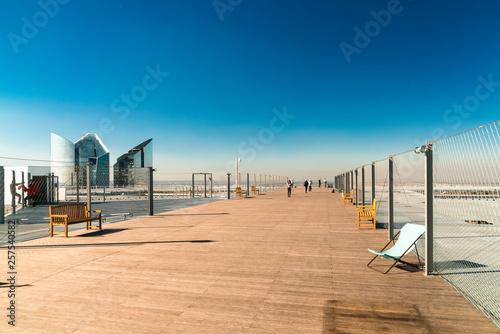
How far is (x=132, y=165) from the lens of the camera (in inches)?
3821

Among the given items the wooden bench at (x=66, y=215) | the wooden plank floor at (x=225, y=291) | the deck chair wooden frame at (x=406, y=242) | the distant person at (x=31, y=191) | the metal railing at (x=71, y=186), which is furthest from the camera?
the distant person at (x=31, y=191)

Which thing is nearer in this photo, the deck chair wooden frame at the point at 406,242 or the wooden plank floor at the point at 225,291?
the wooden plank floor at the point at 225,291

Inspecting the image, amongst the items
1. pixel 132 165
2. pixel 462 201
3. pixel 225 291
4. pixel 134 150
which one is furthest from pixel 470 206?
pixel 134 150

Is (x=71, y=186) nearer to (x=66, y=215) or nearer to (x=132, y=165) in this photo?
(x=66, y=215)

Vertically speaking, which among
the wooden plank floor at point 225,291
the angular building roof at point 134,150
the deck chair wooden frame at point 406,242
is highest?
the angular building roof at point 134,150

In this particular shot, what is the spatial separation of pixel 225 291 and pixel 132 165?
10040 cm

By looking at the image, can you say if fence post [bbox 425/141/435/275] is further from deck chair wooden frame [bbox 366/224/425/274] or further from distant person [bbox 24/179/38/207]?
distant person [bbox 24/179/38/207]

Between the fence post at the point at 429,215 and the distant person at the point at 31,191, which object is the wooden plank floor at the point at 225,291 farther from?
the distant person at the point at 31,191

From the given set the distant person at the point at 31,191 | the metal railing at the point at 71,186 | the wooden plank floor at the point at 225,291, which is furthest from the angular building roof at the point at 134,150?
the wooden plank floor at the point at 225,291

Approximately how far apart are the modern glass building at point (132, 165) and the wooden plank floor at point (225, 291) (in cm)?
693

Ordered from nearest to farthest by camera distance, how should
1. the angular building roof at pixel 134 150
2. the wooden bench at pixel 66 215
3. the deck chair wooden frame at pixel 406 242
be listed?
the deck chair wooden frame at pixel 406 242 → the wooden bench at pixel 66 215 → the angular building roof at pixel 134 150

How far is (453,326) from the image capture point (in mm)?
2666

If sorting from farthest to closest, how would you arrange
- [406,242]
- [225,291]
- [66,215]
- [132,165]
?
[132,165] → [66,215] → [406,242] → [225,291]

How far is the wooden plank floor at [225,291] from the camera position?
273 cm
